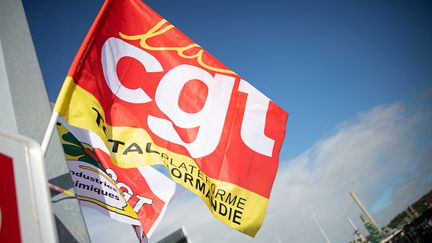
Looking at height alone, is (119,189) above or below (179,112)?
below

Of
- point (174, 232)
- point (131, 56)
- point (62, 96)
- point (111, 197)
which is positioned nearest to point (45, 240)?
point (62, 96)

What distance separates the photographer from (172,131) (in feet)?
11.1

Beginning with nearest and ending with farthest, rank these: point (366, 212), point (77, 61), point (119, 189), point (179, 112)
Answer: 1. point (77, 61)
2. point (119, 189)
3. point (179, 112)
4. point (366, 212)

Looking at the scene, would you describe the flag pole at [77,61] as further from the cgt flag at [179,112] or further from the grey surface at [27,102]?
the grey surface at [27,102]

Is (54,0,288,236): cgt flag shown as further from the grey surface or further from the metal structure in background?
the metal structure in background

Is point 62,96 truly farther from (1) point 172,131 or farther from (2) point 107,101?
(1) point 172,131

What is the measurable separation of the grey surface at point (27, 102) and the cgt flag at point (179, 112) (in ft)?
1.56

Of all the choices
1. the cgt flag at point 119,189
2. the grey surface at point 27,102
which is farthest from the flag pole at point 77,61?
the cgt flag at point 119,189

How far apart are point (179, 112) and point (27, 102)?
169 cm

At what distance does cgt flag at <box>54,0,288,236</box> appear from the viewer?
3.06 m

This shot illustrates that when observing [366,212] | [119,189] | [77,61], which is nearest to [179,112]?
[119,189]

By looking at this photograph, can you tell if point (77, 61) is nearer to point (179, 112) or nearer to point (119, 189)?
point (179, 112)

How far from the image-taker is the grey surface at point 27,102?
234 centimetres

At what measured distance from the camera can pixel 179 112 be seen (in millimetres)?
3525
